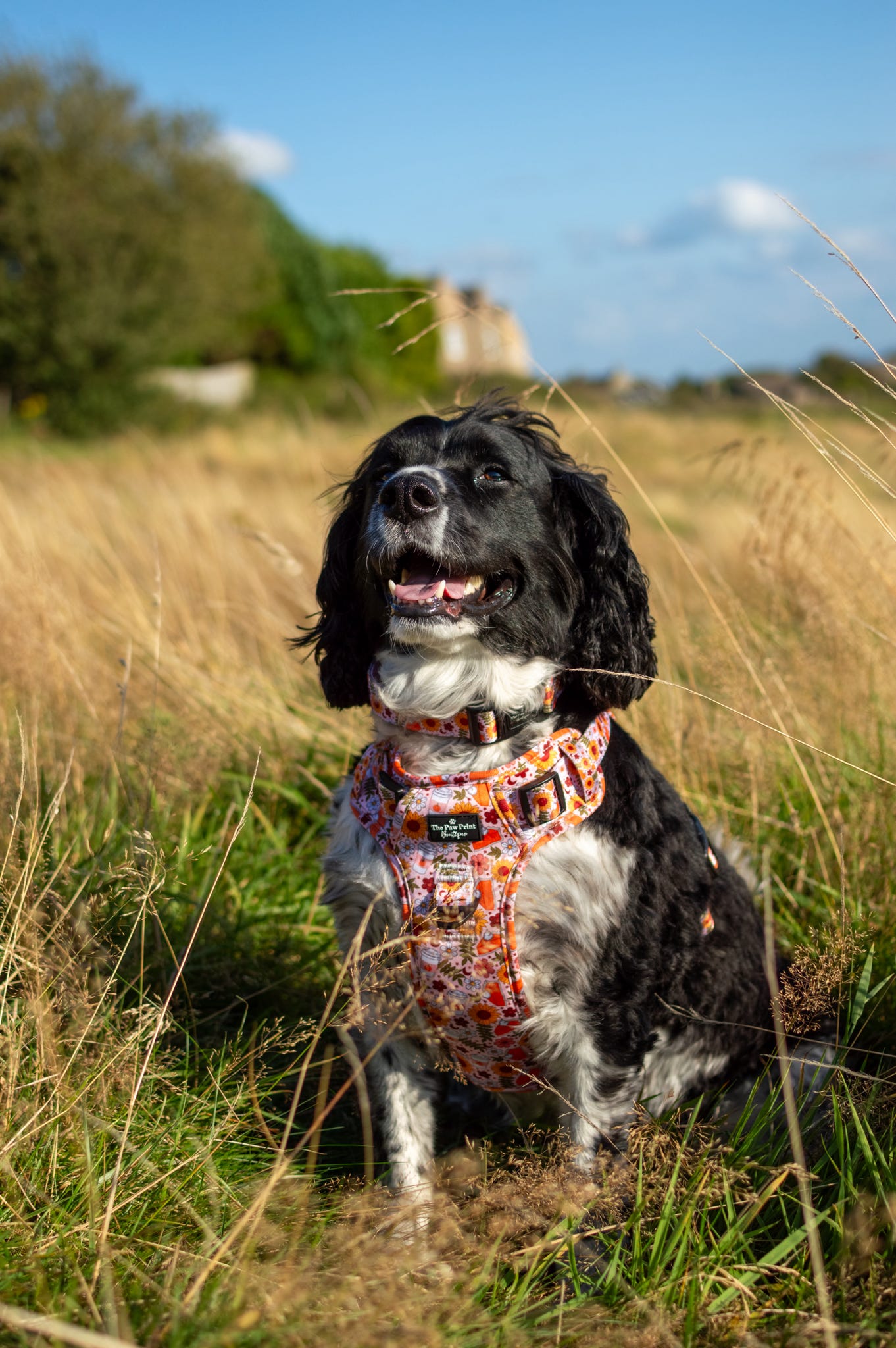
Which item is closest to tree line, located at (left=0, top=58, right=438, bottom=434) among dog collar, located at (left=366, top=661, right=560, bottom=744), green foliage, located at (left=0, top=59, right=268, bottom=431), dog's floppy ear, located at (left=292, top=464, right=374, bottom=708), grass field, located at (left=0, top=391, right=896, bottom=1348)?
green foliage, located at (left=0, top=59, right=268, bottom=431)

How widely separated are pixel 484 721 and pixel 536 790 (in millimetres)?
220

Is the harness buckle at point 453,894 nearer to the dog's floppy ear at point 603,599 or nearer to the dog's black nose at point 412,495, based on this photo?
the dog's floppy ear at point 603,599

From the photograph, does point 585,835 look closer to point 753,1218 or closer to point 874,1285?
point 753,1218

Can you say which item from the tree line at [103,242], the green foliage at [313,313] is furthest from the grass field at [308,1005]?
the green foliage at [313,313]

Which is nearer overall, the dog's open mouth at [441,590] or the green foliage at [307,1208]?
the green foliage at [307,1208]

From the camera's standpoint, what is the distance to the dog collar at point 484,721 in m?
2.51

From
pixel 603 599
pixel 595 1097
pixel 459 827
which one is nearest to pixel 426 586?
pixel 603 599

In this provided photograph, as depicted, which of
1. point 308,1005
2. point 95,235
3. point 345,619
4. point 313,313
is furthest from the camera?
point 313,313

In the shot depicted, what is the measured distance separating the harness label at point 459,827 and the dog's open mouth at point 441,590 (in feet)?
1.53

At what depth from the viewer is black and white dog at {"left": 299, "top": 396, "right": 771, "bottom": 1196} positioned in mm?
2404

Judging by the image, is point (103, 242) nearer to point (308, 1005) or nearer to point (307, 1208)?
point (308, 1005)

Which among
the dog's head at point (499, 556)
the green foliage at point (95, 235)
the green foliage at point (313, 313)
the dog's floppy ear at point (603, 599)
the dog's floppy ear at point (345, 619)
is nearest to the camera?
the dog's head at point (499, 556)

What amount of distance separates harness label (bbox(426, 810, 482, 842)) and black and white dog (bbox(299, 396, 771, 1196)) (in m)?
0.15

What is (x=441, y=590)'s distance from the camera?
251 centimetres
